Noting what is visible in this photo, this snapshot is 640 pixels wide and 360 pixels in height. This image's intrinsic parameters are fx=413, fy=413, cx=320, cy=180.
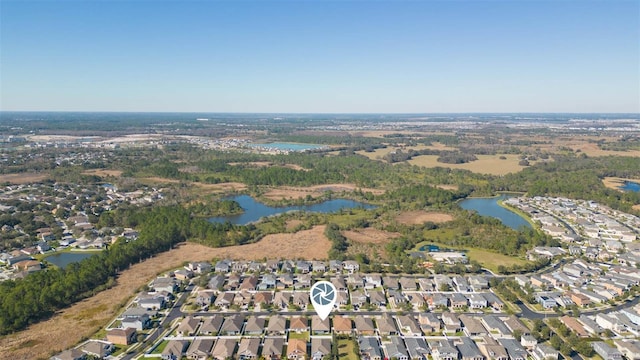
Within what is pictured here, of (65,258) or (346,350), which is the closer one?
(346,350)

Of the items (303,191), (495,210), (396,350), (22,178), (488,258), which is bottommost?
(495,210)

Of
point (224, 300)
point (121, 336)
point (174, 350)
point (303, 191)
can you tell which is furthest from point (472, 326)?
point (303, 191)

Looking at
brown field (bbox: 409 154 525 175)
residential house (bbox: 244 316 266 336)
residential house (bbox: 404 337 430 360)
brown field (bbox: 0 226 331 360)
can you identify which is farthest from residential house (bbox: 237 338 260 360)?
brown field (bbox: 409 154 525 175)

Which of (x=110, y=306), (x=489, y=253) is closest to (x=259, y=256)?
(x=110, y=306)

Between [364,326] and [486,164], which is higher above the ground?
[364,326]

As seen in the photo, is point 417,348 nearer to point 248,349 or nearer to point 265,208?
point 248,349

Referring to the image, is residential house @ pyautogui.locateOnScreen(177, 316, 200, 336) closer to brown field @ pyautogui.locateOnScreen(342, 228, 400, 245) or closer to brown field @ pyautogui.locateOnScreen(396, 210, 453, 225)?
brown field @ pyautogui.locateOnScreen(342, 228, 400, 245)
